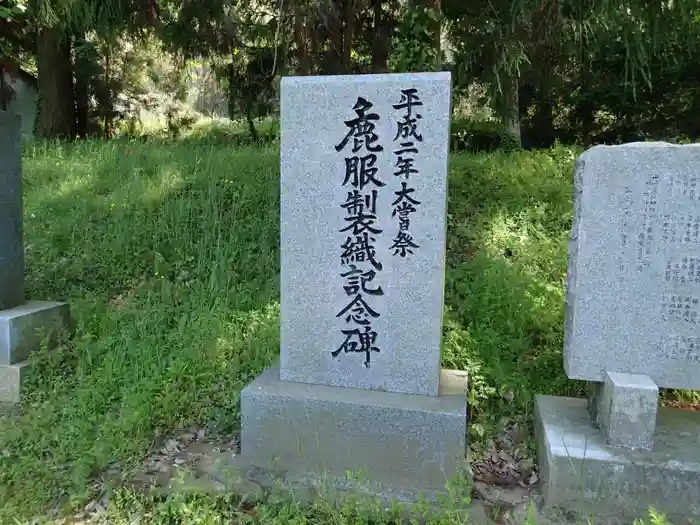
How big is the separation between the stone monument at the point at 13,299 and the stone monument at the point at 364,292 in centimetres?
158

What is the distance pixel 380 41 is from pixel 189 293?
13.8ft

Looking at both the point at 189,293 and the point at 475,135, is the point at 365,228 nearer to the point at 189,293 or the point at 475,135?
the point at 189,293

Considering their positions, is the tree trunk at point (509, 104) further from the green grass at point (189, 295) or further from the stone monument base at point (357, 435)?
the stone monument base at point (357, 435)

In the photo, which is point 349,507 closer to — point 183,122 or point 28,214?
point 28,214

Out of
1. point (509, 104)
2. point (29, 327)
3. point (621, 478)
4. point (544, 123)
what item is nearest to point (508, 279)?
point (621, 478)

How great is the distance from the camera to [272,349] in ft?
11.4

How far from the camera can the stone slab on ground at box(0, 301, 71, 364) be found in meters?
3.35

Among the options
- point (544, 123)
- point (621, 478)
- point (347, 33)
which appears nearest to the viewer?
point (621, 478)

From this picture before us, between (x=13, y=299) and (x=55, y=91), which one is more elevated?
(x=55, y=91)

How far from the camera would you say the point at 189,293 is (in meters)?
4.12

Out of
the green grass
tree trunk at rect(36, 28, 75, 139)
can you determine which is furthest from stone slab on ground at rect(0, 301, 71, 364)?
tree trunk at rect(36, 28, 75, 139)

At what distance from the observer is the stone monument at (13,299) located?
3350 millimetres

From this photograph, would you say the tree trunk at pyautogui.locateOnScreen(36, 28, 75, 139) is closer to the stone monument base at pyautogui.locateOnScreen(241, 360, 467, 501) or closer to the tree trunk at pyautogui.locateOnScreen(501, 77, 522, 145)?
the tree trunk at pyautogui.locateOnScreen(501, 77, 522, 145)

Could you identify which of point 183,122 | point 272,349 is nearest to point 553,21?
point 272,349
